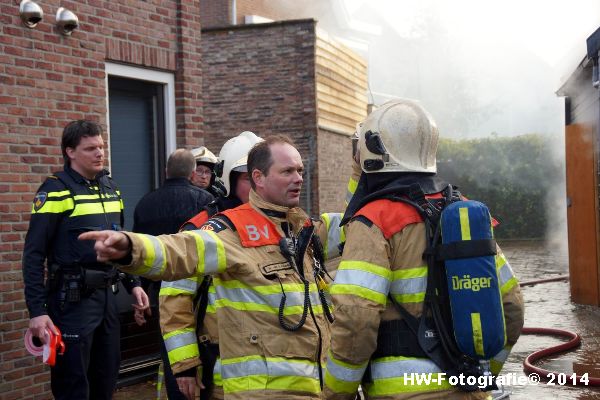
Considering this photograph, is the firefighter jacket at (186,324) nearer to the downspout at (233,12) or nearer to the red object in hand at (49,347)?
the red object in hand at (49,347)

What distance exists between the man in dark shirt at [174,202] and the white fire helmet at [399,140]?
2344mm

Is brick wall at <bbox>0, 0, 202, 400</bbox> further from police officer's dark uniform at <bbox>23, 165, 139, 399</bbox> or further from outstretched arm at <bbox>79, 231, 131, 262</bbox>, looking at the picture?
outstretched arm at <bbox>79, 231, 131, 262</bbox>

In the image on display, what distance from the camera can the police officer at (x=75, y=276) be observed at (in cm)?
445

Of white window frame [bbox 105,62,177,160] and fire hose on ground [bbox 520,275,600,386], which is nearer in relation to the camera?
fire hose on ground [bbox 520,275,600,386]

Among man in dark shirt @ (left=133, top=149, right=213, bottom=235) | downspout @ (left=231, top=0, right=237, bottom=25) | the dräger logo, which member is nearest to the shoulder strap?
man in dark shirt @ (left=133, top=149, right=213, bottom=235)

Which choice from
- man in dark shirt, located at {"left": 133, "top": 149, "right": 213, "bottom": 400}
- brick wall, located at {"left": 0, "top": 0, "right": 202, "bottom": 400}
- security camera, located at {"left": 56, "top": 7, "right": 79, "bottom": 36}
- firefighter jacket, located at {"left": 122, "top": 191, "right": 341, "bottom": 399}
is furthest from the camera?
security camera, located at {"left": 56, "top": 7, "right": 79, "bottom": 36}

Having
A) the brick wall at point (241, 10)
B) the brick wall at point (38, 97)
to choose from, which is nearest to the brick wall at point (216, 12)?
the brick wall at point (241, 10)

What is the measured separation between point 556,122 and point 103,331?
136 feet

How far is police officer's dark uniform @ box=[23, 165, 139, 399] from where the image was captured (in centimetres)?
444

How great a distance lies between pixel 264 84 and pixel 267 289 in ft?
40.2

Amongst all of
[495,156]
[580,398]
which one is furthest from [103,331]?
[495,156]

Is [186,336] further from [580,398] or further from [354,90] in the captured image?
[354,90]

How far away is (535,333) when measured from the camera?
875 centimetres

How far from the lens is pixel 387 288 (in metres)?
2.71
